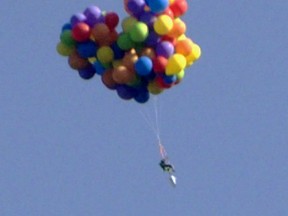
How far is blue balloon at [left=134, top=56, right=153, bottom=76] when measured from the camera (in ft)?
317

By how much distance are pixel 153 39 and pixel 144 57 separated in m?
0.50

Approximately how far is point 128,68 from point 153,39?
0.88m

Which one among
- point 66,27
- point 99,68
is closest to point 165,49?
point 99,68

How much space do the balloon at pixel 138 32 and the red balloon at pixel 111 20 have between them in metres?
0.70

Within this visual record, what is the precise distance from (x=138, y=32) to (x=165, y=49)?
75cm

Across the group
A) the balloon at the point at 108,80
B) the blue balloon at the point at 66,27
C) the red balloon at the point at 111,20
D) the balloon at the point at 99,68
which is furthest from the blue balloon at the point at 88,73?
the red balloon at the point at 111,20

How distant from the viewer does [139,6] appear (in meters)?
96.8

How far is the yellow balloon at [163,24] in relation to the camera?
9638cm

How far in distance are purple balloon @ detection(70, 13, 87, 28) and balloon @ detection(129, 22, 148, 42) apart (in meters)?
1.30

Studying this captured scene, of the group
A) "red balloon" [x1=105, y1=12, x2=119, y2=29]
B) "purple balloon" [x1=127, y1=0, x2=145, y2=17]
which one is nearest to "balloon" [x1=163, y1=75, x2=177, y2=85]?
"purple balloon" [x1=127, y1=0, x2=145, y2=17]

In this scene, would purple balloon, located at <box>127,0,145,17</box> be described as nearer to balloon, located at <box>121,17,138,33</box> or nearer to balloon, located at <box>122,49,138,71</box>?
balloon, located at <box>121,17,138,33</box>

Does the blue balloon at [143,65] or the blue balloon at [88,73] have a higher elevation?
the blue balloon at [88,73]

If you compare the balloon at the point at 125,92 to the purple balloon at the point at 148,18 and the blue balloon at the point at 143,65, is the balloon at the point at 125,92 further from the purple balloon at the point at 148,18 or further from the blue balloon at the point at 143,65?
the purple balloon at the point at 148,18

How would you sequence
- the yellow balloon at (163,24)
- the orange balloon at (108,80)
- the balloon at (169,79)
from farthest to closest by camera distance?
the orange balloon at (108,80)
the balloon at (169,79)
the yellow balloon at (163,24)
